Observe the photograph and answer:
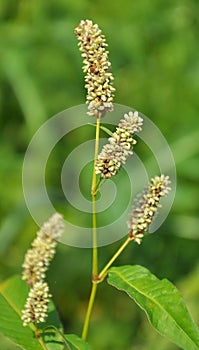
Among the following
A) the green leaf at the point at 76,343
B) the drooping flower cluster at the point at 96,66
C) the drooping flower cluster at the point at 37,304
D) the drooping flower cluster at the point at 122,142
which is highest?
the drooping flower cluster at the point at 96,66

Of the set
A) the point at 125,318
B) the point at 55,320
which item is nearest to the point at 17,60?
the point at 125,318

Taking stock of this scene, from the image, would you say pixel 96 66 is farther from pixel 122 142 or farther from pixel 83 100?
pixel 83 100

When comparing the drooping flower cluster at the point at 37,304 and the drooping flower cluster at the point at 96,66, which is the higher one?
the drooping flower cluster at the point at 96,66

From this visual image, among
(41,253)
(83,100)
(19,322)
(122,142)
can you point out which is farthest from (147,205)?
(83,100)

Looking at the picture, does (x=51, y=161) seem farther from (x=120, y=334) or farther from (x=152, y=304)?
(x=152, y=304)

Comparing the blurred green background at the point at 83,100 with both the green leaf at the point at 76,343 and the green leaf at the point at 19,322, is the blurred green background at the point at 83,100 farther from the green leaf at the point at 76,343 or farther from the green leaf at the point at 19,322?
the green leaf at the point at 76,343

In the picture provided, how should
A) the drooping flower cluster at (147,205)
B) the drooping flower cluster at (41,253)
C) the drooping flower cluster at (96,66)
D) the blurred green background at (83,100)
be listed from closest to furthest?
the drooping flower cluster at (96,66), the drooping flower cluster at (147,205), the drooping flower cluster at (41,253), the blurred green background at (83,100)

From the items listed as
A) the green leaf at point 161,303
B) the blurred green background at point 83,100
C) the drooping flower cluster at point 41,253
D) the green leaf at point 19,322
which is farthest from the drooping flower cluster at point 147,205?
the blurred green background at point 83,100
